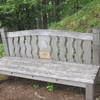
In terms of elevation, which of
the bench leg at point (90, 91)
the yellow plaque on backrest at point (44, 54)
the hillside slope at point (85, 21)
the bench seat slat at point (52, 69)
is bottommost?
the bench leg at point (90, 91)

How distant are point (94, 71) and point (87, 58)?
12.7 inches

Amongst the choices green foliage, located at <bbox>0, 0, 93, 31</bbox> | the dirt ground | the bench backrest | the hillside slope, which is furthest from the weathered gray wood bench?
green foliage, located at <bbox>0, 0, 93, 31</bbox>

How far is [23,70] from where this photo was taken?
9.78 feet

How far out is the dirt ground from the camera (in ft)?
10.0

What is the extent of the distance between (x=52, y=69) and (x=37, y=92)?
0.63m

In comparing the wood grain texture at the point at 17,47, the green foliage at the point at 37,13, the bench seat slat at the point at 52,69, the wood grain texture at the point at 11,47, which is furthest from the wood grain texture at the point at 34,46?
the green foliage at the point at 37,13

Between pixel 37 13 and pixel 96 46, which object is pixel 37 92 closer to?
pixel 96 46

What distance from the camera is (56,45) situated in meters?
3.20

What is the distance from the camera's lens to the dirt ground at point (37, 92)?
3.05 m

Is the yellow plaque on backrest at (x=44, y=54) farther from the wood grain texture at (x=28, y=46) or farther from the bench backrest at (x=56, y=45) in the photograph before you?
the wood grain texture at (x=28, y=46)

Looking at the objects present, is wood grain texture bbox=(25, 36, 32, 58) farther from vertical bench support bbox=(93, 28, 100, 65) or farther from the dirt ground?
vertical bench support bbox=(93, 28, 100, 65)

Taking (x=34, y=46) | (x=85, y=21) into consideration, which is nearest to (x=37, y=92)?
(x=34, y=46)

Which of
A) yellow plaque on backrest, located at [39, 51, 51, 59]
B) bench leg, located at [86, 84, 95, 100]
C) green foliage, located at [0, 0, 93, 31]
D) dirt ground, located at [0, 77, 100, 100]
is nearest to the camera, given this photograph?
bench leg, located at [86, 84, 95, 100]

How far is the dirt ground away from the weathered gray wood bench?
0.43 m
